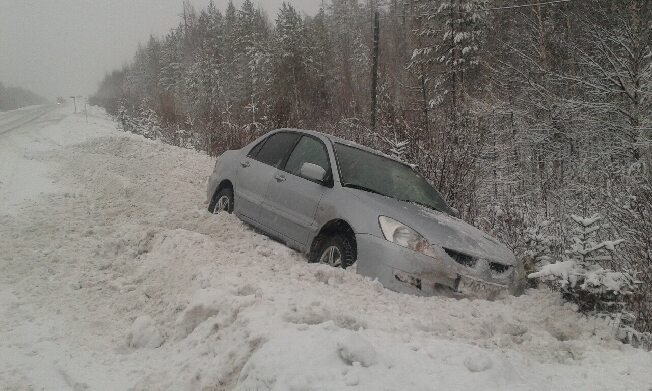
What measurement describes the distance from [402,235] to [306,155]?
1.98 m

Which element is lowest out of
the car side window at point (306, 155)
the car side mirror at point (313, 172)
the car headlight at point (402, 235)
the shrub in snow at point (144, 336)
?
the shrub in snow at point (144, 336)

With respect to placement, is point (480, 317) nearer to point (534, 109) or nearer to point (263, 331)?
point (263, 331)

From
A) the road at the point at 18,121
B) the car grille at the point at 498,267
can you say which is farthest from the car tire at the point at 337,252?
the road at the point at 18,121

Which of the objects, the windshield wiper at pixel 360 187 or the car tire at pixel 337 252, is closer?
the car tire at pixel 337 252

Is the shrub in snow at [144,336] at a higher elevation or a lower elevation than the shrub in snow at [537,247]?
lower

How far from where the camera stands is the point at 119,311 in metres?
4.32

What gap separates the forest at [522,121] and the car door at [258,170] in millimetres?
2711

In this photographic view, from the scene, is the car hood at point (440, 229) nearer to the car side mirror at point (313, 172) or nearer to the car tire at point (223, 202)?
the car side mirror at point (313, 172)

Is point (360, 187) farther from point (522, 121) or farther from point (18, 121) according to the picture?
point (18, 121)

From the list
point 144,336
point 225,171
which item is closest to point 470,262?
point 144,336

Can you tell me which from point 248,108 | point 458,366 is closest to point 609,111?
point 248,108

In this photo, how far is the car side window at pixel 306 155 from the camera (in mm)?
5727

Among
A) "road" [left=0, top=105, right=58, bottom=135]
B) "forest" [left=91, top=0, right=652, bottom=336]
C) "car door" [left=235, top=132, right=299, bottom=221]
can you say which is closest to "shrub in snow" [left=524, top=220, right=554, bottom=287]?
"forest" [left=91, top=0, right=652, bottom=336]

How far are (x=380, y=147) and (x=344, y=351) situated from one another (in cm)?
898
